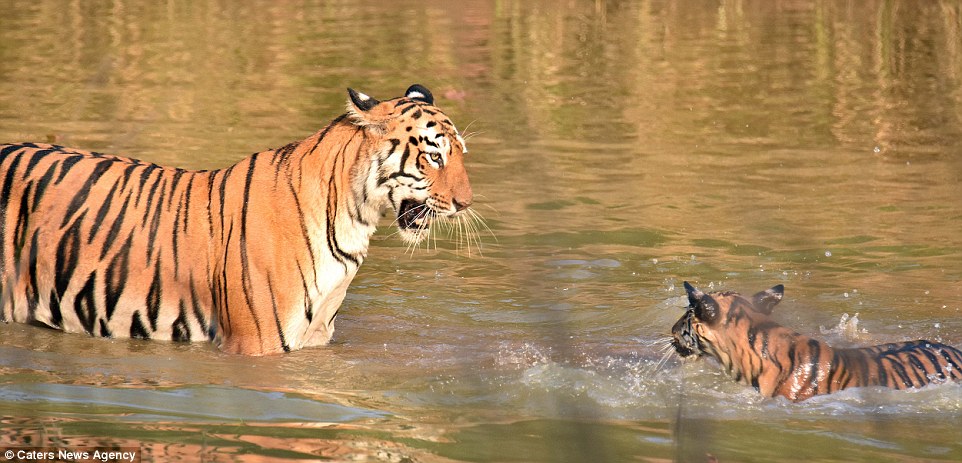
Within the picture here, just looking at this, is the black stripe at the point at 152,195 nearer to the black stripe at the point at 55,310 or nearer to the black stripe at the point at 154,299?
the black stripe at the point at 154,299

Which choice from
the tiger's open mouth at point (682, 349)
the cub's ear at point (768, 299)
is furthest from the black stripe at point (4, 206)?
the cub's ear at point (768, 299)

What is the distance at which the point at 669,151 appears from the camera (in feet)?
39.0

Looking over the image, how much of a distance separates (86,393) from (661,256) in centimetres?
392

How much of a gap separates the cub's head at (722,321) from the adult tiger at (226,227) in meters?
1.06

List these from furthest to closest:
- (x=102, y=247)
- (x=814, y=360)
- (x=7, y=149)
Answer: (x=7, y=149)
(x=102, y=247)
(x=814, y=360)

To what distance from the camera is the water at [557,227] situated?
523 centimetres

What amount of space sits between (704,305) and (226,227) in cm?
202

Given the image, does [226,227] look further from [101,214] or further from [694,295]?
[694,295]

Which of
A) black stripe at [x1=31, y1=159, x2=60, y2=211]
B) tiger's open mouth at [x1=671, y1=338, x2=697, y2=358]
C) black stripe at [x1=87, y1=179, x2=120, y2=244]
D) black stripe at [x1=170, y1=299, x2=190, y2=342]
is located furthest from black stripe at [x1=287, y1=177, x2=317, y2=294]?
tiger's open mouth at [x1=671, y1=338, x2=697, y2=358]

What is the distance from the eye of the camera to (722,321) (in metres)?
5.86

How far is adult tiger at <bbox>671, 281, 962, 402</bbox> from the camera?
18.7 feet

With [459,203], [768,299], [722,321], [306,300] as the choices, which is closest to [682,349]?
[722,321]

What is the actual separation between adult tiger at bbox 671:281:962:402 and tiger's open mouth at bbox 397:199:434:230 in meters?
1.12

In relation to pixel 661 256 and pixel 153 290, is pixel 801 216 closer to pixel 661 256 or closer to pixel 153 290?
pixel 661 256
